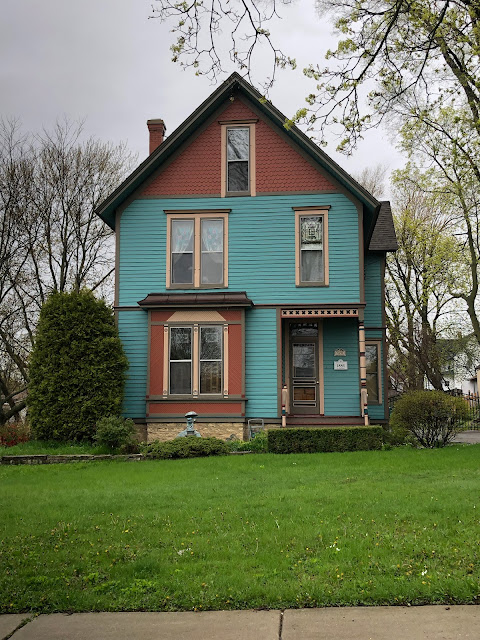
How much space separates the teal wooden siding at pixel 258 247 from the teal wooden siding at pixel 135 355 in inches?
19.2

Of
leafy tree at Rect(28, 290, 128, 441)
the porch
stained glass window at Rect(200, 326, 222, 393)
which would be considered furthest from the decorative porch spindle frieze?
Result: leafy tree at Rect(28, 290, 128, 441)

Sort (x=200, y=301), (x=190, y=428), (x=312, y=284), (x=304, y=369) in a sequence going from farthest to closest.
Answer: (x=304, y=369) → (x=312, y=284) → (x=200, y=301) → (x=190, y=428)

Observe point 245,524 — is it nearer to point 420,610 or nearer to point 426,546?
point 426,546

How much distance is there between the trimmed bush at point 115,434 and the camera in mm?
16078

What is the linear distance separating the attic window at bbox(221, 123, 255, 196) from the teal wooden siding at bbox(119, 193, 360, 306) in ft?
1.41

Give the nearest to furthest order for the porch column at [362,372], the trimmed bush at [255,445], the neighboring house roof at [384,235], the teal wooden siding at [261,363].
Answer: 1. the trimmed bush at [255,445]
2. the porch column at [362,372]
3. the teal wooden siding at [261,363]
4. the neighboring house roof at [384,235]

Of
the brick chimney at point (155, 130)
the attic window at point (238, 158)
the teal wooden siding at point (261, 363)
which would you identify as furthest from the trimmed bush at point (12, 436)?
the brick chimney at point (155, 130)

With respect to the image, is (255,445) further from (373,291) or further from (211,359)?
(373,291)

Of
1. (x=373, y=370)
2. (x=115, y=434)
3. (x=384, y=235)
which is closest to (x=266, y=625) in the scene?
(x=115, y=434)

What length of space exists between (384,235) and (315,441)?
9532 millimetres

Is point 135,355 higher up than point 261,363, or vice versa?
point 135,355

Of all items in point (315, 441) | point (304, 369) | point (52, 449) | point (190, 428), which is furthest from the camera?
point (304, 369)

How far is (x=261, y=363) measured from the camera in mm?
18875

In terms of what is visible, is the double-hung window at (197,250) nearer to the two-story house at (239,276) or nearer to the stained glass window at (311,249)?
the two-story house at (239,276)
